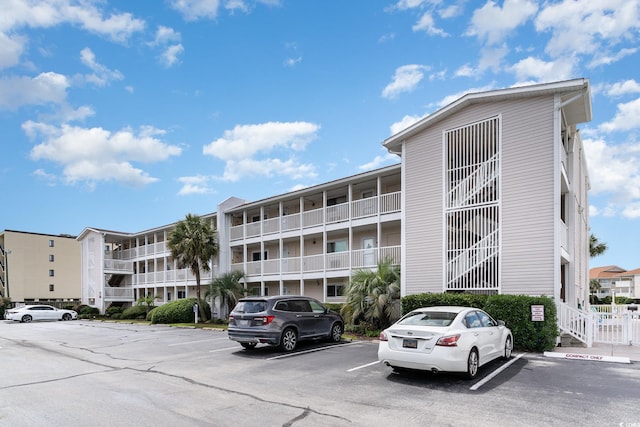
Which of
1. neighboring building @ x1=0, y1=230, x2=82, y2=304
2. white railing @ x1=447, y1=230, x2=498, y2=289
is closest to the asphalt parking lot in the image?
white railing @ x1=447, y1=230, x2=498, y2=289

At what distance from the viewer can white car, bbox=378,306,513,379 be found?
8.45 metres

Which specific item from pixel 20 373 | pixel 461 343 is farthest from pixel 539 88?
pixel 20 373

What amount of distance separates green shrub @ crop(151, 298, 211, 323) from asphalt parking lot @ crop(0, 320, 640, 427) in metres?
16.1

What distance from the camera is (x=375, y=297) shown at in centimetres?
1722

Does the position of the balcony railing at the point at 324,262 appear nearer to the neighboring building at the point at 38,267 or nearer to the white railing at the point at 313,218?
the white railing at the point at 313,218

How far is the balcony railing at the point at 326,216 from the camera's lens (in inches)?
838

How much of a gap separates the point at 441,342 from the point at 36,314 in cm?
3721

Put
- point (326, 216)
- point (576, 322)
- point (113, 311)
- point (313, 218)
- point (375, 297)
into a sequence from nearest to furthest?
point (576, 322), point (375, 297), point (326, 216), point (313, 218), point (113, 311)

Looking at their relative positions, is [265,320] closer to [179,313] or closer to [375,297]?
[375,297]

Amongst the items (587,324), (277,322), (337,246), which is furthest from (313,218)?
(587,324)

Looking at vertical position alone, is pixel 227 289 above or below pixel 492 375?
below

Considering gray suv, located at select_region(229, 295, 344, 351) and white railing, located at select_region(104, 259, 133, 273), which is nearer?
gray suv, located at select_region(229, 295, 344, 351)

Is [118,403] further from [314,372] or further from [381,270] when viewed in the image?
[381,270]

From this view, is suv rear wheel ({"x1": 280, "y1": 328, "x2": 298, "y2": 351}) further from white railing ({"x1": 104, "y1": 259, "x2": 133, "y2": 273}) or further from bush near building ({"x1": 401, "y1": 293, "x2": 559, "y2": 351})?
white railing ({"x1": 104, "y1": 259, "x2": 133, "y2": 273})
